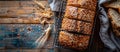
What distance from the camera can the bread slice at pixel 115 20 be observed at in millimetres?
2028

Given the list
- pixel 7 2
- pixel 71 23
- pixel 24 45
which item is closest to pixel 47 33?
pixel 24 45

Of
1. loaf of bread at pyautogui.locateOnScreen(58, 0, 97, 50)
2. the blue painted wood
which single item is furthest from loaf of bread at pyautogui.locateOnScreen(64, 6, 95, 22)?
the blue painted wood

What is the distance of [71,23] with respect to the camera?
6.73 ft

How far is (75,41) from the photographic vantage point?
6.66ft

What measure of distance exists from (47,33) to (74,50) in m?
0.40

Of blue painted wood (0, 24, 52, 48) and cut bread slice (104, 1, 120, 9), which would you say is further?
blue painted wood (0, 24, 52, 48)

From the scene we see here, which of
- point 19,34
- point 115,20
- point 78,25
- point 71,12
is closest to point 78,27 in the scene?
point 78,25

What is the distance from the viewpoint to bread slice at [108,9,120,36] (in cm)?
203

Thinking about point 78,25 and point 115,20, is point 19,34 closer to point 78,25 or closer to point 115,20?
point 78,25

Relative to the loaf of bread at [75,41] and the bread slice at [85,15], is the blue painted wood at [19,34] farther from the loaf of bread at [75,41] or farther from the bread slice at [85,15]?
the bread slice at [85,15]

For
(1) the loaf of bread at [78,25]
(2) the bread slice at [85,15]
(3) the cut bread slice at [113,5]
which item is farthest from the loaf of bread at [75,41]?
(3) the cut bread slice at [113,5]

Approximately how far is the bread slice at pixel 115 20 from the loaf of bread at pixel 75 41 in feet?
0.72

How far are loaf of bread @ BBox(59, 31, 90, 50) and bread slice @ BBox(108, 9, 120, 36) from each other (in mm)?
219

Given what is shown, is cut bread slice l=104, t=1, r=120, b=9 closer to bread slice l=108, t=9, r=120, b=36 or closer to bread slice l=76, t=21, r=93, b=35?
bread slice l=108, t=9, r=120, b=36
